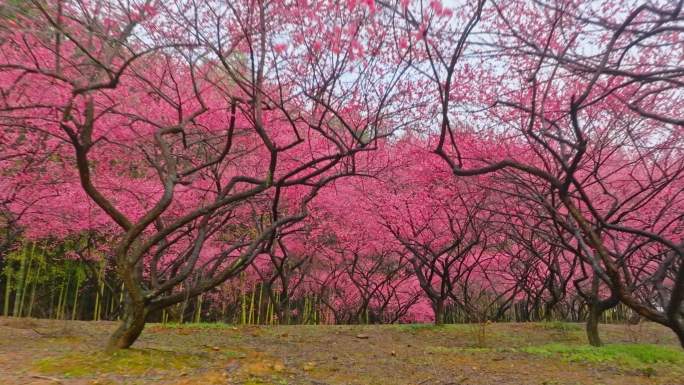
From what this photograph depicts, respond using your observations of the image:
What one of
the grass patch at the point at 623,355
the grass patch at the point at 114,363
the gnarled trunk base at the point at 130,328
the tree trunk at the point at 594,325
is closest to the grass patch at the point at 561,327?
the tree trunk at the point at 594,325

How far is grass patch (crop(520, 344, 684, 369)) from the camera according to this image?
6660 millimetres

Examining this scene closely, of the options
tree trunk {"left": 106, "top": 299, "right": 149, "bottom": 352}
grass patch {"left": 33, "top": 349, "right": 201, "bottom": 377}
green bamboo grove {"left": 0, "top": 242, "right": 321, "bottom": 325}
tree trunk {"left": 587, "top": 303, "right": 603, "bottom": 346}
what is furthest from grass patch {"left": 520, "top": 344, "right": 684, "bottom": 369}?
green bamboo grove {"left": 0, "top": 242, "right": 321, "bottom": 325}

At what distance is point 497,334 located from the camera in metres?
10.6

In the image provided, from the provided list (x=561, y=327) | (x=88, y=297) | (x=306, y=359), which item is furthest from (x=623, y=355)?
(x=88, y=297)

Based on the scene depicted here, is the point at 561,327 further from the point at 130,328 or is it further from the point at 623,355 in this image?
the point at 130,328

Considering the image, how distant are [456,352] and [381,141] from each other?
555cm

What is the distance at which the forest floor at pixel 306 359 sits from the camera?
484cm

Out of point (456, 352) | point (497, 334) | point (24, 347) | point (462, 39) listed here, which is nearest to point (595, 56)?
point (462, 39)

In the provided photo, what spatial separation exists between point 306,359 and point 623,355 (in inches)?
189

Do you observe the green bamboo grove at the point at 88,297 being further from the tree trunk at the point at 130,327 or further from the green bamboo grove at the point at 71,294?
the tree trunk at the point at 130,327

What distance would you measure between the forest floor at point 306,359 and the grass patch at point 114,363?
0.01 m

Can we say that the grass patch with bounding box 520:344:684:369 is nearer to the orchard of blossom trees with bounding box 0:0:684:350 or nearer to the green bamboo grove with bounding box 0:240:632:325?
the orchard of blossom trees with bounding box 0:0:684:350

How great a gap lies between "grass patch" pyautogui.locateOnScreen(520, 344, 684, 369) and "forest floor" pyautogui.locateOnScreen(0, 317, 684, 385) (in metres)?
0.01

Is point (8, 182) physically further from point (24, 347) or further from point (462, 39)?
point (462, 39)
